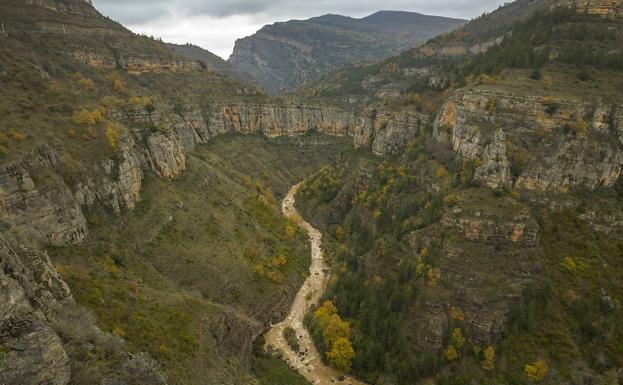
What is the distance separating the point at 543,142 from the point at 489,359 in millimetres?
41428

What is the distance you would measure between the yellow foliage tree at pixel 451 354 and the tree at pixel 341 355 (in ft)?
48.6

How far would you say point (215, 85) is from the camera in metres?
169

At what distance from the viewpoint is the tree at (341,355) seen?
64.1 meters

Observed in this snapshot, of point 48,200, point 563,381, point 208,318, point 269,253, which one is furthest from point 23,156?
point 563,381

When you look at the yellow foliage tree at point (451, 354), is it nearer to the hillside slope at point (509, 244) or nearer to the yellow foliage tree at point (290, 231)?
the hillside slope at point (509, 244)

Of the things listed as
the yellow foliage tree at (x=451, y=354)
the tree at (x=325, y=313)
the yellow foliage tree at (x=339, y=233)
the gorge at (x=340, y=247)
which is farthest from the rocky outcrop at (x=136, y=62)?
the yellow foliage tree at (x=451, y=354)

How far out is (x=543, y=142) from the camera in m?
72.8

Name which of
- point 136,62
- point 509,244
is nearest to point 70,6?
point 136,62

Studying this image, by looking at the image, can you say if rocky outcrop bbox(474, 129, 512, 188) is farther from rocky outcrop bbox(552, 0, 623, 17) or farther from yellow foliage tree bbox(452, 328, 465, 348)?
rocky outcrop bbox(552, 0, 623, 17)

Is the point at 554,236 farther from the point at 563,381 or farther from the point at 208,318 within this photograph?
the point at 208,318

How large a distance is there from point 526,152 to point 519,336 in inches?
1336

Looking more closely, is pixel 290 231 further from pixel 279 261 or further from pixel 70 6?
pixel 70 6

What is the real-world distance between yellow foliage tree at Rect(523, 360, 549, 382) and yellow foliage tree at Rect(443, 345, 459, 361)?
946cm

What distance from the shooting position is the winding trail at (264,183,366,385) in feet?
210
